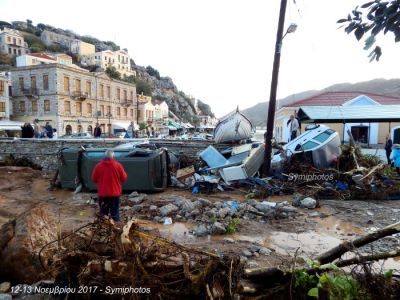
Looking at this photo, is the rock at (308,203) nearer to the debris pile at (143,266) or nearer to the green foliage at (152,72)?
the debris pile at (143,266)

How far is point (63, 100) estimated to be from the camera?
47312mm

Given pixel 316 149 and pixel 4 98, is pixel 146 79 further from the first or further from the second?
pixel 316 149

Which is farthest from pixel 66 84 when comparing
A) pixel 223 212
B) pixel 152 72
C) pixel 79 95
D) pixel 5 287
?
pixel 152 72

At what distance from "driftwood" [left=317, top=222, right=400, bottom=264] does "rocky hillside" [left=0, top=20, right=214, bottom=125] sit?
87.5 meters

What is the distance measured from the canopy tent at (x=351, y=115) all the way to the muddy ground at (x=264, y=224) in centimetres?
813

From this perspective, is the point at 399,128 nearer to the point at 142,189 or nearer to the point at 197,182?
the point at 197,182

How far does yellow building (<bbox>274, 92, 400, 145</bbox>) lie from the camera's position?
21562 mm

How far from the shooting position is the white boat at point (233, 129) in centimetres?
1545

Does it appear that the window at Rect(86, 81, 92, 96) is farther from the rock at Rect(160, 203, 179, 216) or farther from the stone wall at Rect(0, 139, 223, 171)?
the rock at Rect(160, 203, 179, 216)

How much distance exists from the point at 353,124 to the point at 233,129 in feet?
36.6

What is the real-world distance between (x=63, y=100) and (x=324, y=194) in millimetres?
45535

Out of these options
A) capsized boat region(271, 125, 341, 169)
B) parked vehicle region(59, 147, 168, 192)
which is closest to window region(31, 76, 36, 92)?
parked vehicle region(59, 147, 168, 192)

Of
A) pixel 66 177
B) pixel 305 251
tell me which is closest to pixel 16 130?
pixel 66 177

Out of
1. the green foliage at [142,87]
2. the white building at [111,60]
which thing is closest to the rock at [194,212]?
the green foliage at [142,87]
